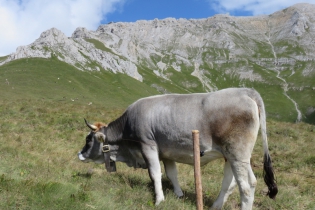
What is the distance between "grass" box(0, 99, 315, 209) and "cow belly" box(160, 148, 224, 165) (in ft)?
3.28

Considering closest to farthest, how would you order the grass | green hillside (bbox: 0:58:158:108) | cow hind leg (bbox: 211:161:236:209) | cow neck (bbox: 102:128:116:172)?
the grass, cow hind leg (bbox: 211:161:236:209), cow neck (bbox: 102:128:116:172), green hillside (bbox: 0:58:158:108)

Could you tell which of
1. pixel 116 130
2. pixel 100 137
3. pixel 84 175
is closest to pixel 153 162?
pixel 116 130

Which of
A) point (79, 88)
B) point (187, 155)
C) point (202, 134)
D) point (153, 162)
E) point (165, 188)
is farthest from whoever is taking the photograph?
point (79, 88)

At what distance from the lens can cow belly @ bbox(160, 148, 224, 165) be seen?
690 centimetres

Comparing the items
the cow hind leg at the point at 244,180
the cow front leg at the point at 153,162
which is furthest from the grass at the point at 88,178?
the cow hind leg at the point at 244,180

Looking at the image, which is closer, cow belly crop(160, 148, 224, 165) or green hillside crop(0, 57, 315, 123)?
cow belly crop(160, 148, 224, 165)

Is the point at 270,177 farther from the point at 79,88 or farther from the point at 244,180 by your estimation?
the point at 79,88

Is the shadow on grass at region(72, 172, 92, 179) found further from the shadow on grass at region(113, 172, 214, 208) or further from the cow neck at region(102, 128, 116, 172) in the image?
the shadow on grass at region(113, 172, 214, 208)

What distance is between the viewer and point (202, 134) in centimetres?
684

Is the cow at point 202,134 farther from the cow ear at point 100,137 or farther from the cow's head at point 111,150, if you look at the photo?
the cow ear at point 100,137

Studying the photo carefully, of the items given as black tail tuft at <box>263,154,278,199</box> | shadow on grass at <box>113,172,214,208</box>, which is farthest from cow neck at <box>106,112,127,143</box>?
black tail tuft at <box>263,154,278,199</box>

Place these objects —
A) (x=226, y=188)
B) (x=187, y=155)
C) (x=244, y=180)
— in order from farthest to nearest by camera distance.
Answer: (x=226, y=188) → (x=187, y=155) → (x=244, y=180)

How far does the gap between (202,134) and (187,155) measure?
784mm

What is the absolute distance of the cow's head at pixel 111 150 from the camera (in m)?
8.30
